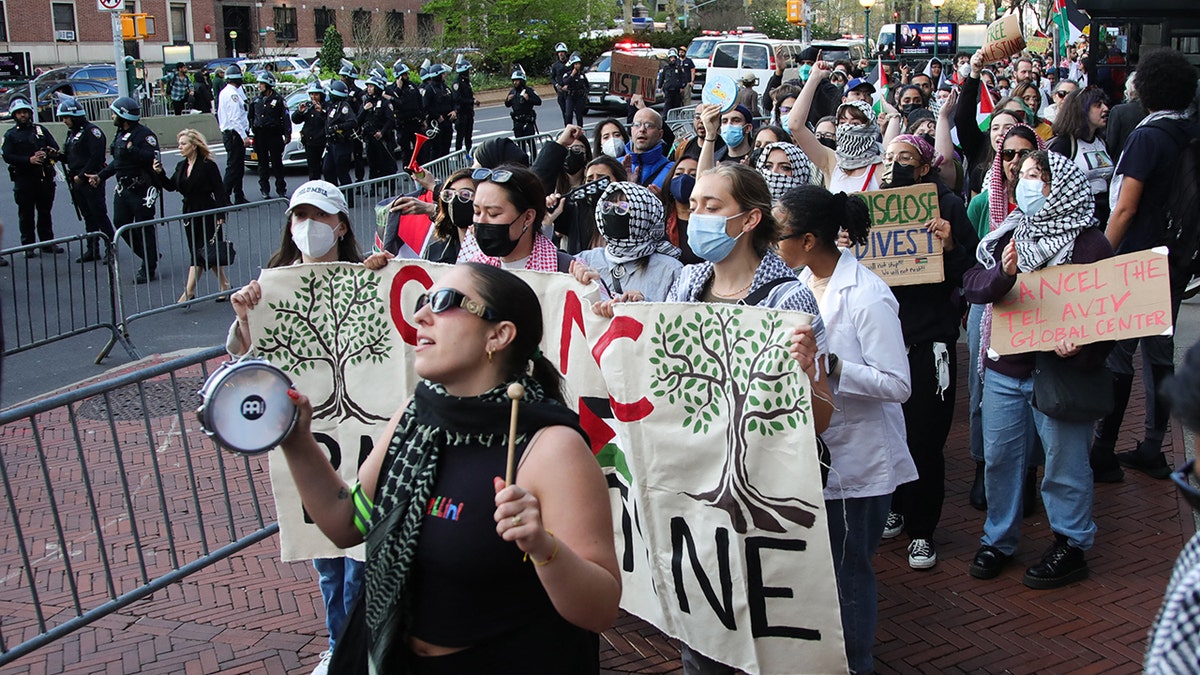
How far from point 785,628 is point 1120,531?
2.88m

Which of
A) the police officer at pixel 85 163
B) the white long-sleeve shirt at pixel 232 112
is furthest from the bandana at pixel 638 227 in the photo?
the white long-sleeve shirt at pixel 232 112

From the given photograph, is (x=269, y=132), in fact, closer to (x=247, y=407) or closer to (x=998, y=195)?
(x=998, y=195)

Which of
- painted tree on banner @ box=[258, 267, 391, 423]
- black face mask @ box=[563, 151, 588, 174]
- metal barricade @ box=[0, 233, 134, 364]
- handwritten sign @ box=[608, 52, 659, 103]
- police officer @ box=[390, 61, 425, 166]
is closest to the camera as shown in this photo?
painted tree on banner @ box=[258, 267, 391, 423]

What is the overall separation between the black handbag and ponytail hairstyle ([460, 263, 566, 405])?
9.45 feet

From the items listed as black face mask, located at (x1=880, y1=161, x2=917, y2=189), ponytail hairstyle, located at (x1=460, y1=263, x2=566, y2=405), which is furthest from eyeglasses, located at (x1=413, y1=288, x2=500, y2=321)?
black face mask, located at (x1=880, y1=161, x2=917, y2=189)

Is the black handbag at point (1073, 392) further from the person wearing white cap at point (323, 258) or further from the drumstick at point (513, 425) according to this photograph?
the drumstick at point (513, 425)

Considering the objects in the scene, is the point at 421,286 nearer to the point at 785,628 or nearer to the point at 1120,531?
the point at 785,628

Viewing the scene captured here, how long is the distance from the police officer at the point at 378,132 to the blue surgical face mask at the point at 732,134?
40.3 ft

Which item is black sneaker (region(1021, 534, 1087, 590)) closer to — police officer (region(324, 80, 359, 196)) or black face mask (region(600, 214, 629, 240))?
black face mask (region(600, 214, 629, 240))

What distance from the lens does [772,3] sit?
73625mm

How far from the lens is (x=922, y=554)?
571 centimetres

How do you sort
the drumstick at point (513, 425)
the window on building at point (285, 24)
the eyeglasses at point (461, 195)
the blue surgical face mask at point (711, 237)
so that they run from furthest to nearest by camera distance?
the window on building at point (285, 24)
the eyeglasses at point (461, 195)
the blue surgical face mask at point (711, 237)
the drumstick at point (513, 425)

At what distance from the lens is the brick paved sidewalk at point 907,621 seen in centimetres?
489

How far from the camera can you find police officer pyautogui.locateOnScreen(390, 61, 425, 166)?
72.6 ft
